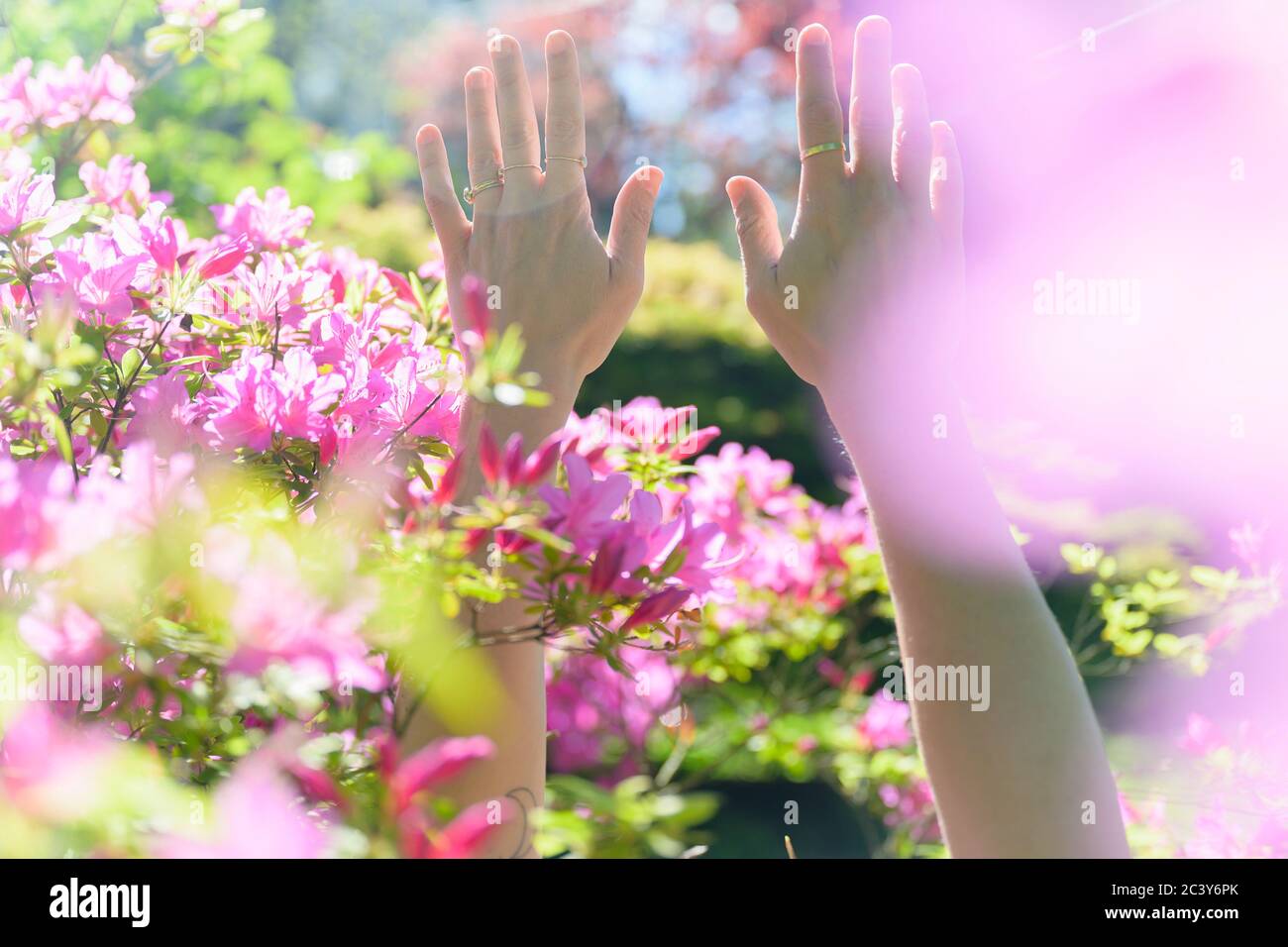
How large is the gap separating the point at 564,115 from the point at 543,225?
157 millimetres

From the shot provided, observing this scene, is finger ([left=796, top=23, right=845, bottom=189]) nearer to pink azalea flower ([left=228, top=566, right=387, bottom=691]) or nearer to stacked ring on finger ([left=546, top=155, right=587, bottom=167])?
stacked ring on finger ([left=546, top=155, right=587, bottom=167])

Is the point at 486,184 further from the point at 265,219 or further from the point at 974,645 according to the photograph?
the point at 974,645

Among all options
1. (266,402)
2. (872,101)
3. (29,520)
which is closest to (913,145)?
(872,101)

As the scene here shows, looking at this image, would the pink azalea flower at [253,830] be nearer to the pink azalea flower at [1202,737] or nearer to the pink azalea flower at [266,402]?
the pink azalea flower at [266,402]

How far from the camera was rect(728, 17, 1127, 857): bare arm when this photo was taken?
3.69ft

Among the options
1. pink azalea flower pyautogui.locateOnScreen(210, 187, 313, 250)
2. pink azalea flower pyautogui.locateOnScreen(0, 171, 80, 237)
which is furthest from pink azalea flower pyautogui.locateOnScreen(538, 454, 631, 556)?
pink azalea flower pyautogui.locateOnScreen(210, 187, 313, 250)

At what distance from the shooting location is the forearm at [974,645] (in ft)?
3.64

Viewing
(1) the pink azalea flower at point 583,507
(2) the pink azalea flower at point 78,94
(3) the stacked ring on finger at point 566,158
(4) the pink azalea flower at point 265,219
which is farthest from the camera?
(2) the pink azalea flower at point 78,94

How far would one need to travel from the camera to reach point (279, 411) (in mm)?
1057

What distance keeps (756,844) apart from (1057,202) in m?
4.37

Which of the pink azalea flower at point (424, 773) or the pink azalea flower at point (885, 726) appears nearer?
the pink azalea flower at point (424, 773)

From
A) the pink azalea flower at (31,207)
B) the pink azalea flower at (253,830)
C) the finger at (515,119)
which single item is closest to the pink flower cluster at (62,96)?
the pink azalea flower at (31,207)
